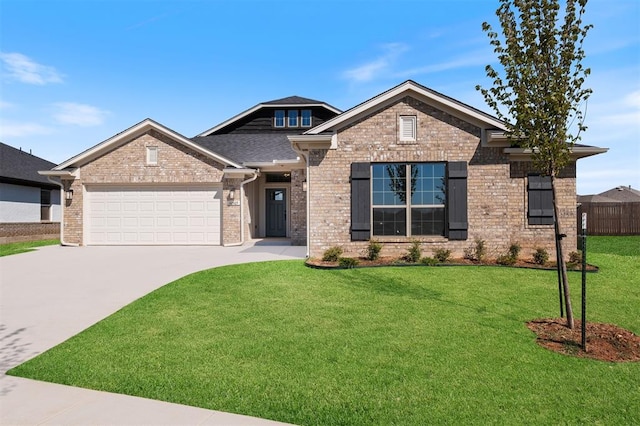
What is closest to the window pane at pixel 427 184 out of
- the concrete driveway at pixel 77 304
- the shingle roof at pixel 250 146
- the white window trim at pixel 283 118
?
the concrete driveway at pixel 77 304

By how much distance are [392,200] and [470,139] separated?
2.80m

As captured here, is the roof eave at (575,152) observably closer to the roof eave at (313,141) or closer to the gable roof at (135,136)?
the roof eave at (313,141)

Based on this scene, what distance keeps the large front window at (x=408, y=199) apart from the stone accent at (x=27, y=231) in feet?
60.4

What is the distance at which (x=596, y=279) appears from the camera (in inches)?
311

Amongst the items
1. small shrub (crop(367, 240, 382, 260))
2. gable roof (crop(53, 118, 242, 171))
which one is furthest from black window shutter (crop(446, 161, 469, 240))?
gable roof (crop(53, 118, 242, 171))

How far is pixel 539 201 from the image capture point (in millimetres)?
10453

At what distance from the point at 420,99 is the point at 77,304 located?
9.44m

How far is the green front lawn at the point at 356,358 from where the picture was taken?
9.74 feet

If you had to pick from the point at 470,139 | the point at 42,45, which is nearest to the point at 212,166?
the point at 42,45

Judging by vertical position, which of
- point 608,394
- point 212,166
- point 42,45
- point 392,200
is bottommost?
point 608,394

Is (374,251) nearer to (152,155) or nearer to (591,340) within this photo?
(591,340)

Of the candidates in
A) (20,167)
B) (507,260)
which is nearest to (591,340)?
(507,260)

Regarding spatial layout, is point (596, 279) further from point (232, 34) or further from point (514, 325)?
point (232, 34)

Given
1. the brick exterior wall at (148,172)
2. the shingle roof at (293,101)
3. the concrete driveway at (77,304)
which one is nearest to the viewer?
the concrete driveway at (77,304)
